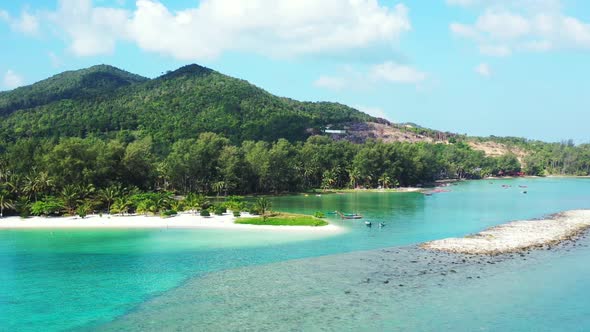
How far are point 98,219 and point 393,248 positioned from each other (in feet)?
140

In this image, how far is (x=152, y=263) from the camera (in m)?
44.6

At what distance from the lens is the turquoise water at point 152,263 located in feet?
105

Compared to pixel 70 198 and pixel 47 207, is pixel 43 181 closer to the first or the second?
pixel 47 207

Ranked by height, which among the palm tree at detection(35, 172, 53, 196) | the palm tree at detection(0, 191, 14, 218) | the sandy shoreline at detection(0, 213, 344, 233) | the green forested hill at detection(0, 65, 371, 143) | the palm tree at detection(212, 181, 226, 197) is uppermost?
the green forested hill at detection(0, 65, 371, 143)

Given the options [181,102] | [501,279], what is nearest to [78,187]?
[501,279]

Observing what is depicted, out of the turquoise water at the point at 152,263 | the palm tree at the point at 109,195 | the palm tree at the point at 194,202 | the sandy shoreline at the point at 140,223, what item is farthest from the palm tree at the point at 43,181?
the palm tree at the point at 194,202

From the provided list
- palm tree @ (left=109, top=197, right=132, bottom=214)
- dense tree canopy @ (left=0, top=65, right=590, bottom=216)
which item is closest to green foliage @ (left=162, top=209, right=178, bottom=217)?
dense tree canopy @ (left=0, top=65, right=590, bottom=216)

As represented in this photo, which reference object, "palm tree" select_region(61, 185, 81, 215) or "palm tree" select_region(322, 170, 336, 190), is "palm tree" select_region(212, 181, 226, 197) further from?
"palm tree" select_region(61, 185, 81, 215)

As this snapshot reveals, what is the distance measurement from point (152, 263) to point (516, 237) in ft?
133

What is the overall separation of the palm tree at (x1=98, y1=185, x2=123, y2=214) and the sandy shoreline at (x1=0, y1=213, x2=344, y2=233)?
4262mm

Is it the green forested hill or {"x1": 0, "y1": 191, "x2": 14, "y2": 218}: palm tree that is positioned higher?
the green forested hill

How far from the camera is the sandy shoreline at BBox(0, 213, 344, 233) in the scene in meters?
63.0

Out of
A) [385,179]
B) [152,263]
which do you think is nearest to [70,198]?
[152,263]

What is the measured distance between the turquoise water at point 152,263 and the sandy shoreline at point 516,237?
13.0 feet
